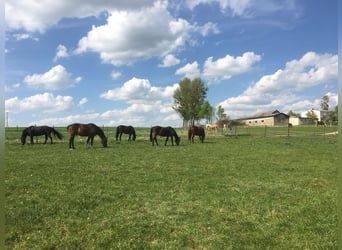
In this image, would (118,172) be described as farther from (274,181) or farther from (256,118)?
(256,118)

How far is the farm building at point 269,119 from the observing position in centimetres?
9281

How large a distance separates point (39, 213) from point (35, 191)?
1.98 metres

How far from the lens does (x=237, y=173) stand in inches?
454

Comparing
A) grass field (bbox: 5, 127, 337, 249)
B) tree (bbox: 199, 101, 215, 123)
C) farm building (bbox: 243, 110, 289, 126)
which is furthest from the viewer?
farm building (bbox: 243, 110, 289, 126)

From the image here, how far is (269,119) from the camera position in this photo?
9412cm

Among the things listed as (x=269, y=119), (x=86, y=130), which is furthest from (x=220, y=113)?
(x=86, y=130)

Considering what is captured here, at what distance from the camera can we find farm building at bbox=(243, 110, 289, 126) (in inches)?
3654

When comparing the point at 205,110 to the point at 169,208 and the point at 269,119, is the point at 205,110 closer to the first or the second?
the point at 269,119

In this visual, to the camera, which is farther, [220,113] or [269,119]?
[269,119]

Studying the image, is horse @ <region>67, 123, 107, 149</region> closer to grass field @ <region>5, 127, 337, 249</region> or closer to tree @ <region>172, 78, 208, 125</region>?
grass field @ <region>5, 127, 337, 249</region>

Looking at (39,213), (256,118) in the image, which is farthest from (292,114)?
(39,213)

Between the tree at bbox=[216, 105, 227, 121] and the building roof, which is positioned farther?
the building roof

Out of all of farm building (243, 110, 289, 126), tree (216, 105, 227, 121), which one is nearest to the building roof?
farm building (243, 110, 289, 126)

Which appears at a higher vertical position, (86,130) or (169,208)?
(86,130)
